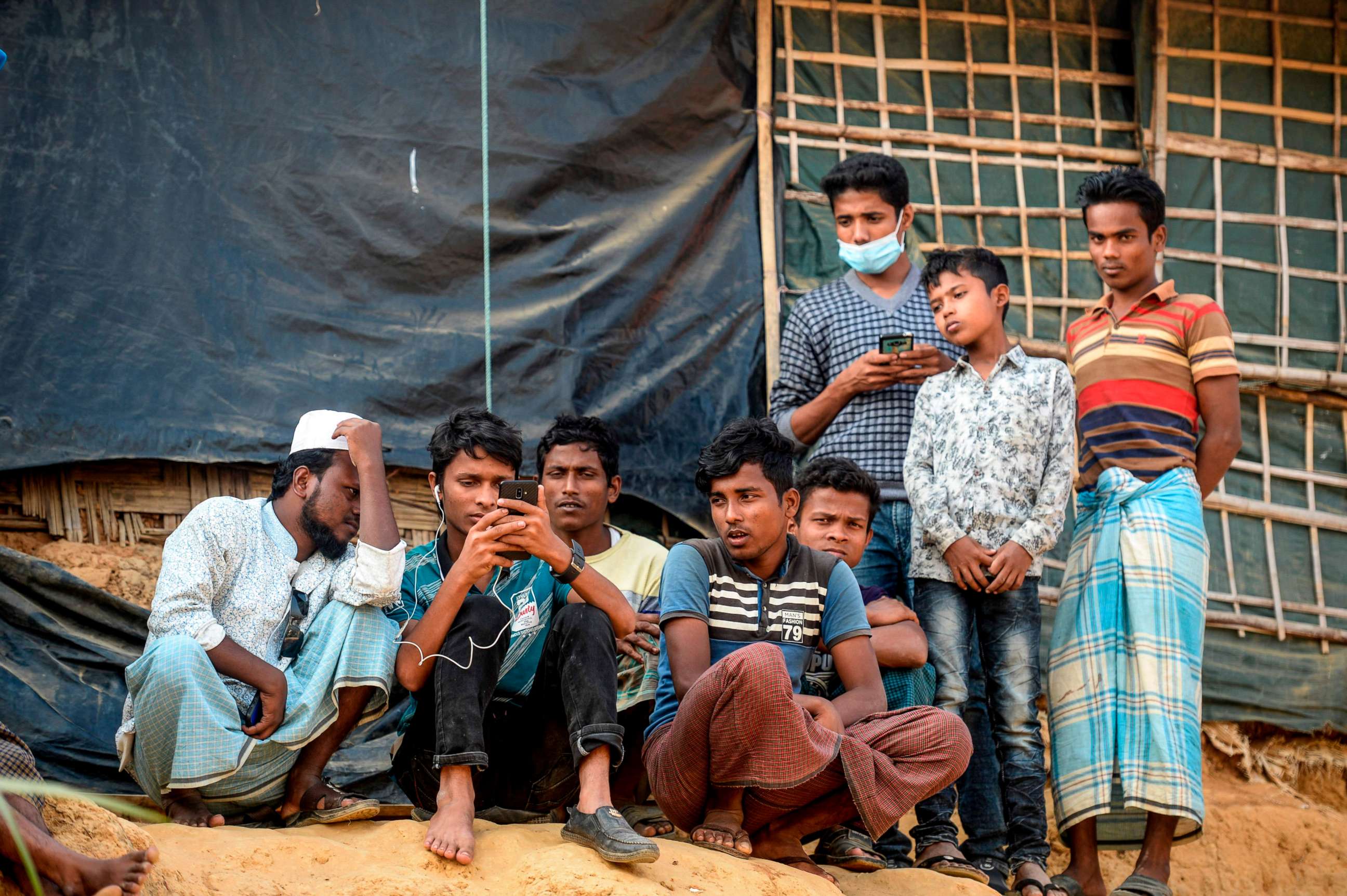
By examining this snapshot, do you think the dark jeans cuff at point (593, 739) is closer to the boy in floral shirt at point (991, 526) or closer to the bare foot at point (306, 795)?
the bare foot at point (306, 795)

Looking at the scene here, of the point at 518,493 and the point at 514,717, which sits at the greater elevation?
the point at 518,493

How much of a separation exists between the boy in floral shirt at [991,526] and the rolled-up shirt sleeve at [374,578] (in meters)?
1.53

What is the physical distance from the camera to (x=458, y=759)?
121 inches

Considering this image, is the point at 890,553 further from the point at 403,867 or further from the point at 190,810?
the point at 190,810

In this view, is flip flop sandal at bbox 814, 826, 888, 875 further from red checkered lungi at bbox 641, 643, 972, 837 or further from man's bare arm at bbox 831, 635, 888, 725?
man's bare arm at bbox 831, 635, 888, 725

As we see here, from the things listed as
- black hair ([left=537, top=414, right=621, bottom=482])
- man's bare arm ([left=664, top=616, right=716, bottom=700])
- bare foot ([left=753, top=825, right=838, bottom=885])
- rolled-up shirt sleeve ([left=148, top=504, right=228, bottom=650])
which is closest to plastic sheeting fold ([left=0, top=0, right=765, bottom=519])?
black hair ([left=537, top=414, right=621, bottom=482])

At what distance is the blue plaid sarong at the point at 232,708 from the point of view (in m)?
3.09

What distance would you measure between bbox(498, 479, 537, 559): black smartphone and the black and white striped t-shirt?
3.86 ft

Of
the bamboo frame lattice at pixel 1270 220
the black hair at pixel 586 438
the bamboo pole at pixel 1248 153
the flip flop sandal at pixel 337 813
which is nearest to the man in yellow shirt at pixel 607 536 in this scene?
the black hair at pixel 586 438

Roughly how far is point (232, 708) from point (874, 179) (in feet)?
8.58

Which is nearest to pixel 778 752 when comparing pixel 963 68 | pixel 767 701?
pixel 767 701

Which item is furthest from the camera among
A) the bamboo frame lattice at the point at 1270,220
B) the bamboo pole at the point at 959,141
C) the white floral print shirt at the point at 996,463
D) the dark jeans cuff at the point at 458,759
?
the bamboo frame lattice at the point at 1270,220

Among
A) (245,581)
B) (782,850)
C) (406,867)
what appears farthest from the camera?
(245,581)

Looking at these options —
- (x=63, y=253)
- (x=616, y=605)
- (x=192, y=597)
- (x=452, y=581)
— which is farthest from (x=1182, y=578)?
(x=63, y=253)
